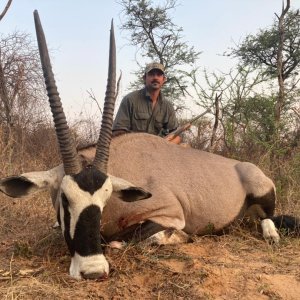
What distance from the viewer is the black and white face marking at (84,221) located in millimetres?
3010

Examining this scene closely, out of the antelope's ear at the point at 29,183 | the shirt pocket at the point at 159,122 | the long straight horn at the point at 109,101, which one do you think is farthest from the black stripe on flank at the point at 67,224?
the shirt pocket at the point at 159,122

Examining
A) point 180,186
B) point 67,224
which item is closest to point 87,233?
point 67,224

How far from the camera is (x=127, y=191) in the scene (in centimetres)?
362

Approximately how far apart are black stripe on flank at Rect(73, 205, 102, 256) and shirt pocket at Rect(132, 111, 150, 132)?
3723 millimetres

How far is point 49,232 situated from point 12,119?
6214 millimetres

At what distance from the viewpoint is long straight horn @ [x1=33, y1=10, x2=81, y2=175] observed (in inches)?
135

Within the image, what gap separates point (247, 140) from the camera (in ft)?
28.9

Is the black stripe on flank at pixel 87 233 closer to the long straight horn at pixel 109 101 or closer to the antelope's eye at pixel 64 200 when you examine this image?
the antelope's eye at pixel 64 200

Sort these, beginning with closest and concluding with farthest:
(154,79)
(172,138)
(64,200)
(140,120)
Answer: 1. (64,200)
2. (172,138)
3. (140,120)
4. (154,79)

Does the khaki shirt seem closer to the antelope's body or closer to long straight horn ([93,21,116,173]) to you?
the antelope's body

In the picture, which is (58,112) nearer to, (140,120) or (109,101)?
(109,101)

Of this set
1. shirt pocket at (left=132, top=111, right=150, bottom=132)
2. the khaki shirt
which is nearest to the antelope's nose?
the khaki shirt

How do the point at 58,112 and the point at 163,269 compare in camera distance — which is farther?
the point at 58,112

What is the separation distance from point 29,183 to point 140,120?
336 cm
